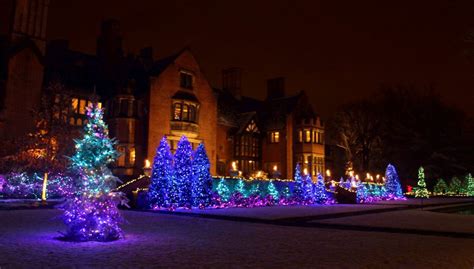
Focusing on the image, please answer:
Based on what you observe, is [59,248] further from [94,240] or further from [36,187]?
[36,187]

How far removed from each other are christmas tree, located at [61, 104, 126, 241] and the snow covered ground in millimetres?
647

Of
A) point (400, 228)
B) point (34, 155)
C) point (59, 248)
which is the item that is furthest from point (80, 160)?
point (34, 155)

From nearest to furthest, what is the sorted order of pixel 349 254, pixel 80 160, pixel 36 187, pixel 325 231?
1. pixel 349 254
2. pixel 80 160
3. pixel 325 231
4. pixel 36 187

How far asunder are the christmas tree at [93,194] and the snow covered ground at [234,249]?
2.12 ft

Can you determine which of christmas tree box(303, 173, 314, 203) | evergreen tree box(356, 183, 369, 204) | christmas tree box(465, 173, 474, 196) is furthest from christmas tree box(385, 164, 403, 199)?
christmas tree box(465, 173, 474, 196)

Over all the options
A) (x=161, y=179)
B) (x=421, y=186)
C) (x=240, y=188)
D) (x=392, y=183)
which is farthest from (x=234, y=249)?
(x=421, y=186)

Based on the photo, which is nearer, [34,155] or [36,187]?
[34,155]

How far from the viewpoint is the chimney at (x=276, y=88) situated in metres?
58.9

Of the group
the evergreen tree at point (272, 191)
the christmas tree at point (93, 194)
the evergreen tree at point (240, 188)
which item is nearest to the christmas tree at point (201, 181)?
the evergreen tree at point (240, 188)

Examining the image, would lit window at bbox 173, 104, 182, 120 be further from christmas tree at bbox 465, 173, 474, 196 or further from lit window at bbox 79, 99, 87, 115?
christmas tree at bbox 465, 173, 474, 196

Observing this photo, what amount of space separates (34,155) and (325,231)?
69.6 ft

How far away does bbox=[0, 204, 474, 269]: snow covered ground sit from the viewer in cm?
846

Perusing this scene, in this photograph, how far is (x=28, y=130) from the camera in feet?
113

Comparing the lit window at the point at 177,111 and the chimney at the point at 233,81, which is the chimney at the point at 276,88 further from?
the lit window at the point at 177,111
